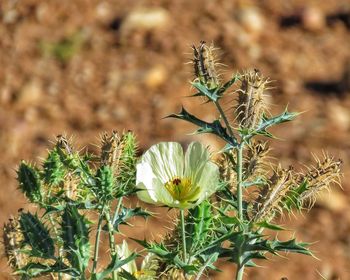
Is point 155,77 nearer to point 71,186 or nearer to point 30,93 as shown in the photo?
point 30,93

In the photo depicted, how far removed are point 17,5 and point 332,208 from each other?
299cm

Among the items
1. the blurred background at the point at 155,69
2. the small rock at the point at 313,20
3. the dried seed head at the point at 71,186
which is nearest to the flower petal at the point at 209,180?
the dried seed head at the point at 71,186

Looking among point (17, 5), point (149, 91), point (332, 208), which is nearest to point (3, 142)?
point (149, 91)

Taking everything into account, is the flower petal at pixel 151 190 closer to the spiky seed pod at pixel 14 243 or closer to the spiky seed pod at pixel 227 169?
the spiky seed pod at pixel 227 169

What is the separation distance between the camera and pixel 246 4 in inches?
272

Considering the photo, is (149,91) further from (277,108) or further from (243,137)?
(243,137)

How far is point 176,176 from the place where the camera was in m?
1.73

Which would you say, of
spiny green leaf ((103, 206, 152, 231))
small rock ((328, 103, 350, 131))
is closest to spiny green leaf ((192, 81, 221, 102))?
spiny green leaf ((103, 206, 152, 231))

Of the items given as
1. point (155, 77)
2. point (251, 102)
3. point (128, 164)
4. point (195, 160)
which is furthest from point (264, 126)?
point (155, 77)

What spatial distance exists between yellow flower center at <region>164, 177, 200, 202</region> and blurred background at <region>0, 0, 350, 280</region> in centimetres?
349

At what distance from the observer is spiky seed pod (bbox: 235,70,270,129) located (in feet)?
5.28

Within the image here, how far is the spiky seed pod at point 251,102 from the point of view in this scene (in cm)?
161

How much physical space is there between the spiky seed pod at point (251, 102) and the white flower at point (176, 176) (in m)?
0.09

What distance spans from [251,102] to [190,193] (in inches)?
7.3
